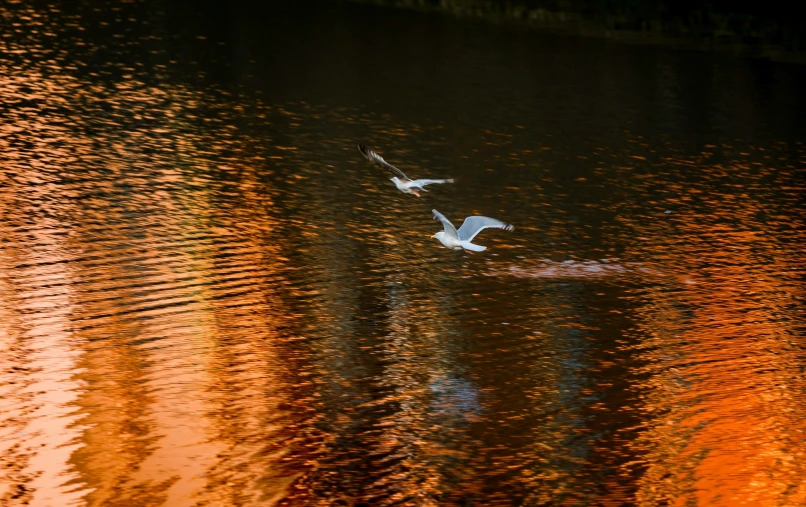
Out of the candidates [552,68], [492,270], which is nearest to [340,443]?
[492,270]

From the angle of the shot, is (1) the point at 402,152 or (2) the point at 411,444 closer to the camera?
(2) the point at 411,444

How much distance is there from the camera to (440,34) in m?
34.6

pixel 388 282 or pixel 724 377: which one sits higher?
pixel 388 282

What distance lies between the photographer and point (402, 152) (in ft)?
80.8

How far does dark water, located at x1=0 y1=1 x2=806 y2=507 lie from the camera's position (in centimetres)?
1303

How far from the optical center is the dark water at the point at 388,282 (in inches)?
513

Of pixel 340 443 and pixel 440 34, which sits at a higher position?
pixel 440 34

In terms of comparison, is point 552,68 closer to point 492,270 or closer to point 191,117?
point 191,117

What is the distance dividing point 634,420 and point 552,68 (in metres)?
18.6

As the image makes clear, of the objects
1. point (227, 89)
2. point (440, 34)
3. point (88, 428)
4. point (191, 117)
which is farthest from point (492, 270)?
point (440, 34)

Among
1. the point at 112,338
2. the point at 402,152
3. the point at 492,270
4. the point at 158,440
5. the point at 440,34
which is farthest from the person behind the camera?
the point at 440,34

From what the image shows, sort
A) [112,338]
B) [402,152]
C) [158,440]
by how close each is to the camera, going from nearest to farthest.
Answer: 1. [158,440]
2. [112,338]
3. [402,152]

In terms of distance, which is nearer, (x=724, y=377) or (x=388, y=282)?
(x=724, y=377)

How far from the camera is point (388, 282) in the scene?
17.9m
